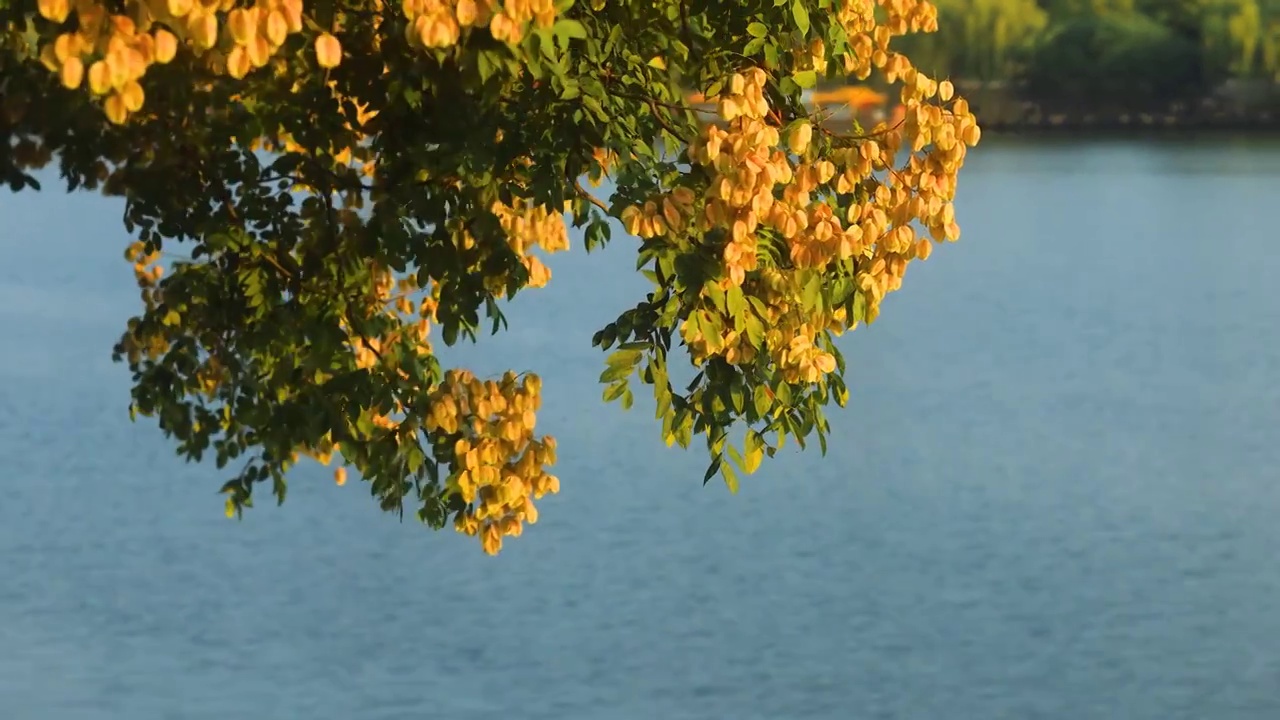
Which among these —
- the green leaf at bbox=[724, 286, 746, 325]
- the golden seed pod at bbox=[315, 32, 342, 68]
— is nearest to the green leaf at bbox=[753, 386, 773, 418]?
the green leaf at bbox=[724, 286, 746, 325]

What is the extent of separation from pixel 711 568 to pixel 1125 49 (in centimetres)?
8786

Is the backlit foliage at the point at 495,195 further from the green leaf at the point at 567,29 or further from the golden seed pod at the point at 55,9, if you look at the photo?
the golden seed pod at the point at 55,9

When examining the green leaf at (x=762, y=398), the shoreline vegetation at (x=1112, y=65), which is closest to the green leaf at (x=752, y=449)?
the green leaf at (x=762, y=398)

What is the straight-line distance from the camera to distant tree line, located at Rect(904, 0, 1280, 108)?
101 metres

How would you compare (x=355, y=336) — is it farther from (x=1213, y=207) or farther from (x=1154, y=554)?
(x=1213, y=207)

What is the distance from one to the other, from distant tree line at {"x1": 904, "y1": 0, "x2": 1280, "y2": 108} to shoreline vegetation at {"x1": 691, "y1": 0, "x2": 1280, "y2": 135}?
5cm

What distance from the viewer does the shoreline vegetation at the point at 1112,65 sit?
328ft

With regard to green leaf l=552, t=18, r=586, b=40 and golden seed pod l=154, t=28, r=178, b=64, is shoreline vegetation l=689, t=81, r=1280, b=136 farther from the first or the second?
golden seed pod l=154, t=28, r=178, b=64

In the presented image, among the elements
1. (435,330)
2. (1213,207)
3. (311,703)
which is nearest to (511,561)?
(311,703)

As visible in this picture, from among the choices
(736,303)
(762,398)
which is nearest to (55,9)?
(736,303)

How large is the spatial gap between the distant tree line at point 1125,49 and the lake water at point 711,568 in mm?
66404

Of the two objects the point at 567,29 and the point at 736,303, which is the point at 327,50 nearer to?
the point at 567,29

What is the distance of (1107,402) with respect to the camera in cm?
3328

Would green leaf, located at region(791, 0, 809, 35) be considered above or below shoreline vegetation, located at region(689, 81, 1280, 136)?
below
